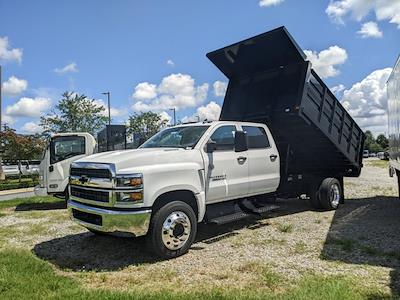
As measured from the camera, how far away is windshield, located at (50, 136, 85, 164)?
1170 centimetres

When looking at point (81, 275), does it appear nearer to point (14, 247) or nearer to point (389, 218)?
point (14, 247)

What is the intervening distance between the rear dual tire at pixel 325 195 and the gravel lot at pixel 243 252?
0.97 ft

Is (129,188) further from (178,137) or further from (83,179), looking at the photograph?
(178,137)

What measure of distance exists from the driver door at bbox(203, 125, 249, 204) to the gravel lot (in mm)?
821

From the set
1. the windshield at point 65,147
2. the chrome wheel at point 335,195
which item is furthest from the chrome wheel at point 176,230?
the windshield at point 65,147

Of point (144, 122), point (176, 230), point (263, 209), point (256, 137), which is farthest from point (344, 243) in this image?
point (144, 122)

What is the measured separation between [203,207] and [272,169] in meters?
2.28

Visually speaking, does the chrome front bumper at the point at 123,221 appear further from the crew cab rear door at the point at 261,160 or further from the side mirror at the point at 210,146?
the crew cab rear door at the point at 261,160

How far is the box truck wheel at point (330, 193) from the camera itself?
32.0ft

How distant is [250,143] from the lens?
7824 millimetres

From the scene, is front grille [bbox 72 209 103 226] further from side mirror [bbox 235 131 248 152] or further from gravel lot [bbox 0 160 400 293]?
side mirror [bbox 235 131 248 152]

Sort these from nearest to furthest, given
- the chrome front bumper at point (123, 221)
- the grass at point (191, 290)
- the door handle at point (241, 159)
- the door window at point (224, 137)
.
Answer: the grass at point (191, 290) → the chrome front bumper at point (123, 221) → the door window at point (224, 137) → the door handle at point (241, 159)

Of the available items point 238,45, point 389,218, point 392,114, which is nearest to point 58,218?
point 238,45

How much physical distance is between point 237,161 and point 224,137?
504 mm
